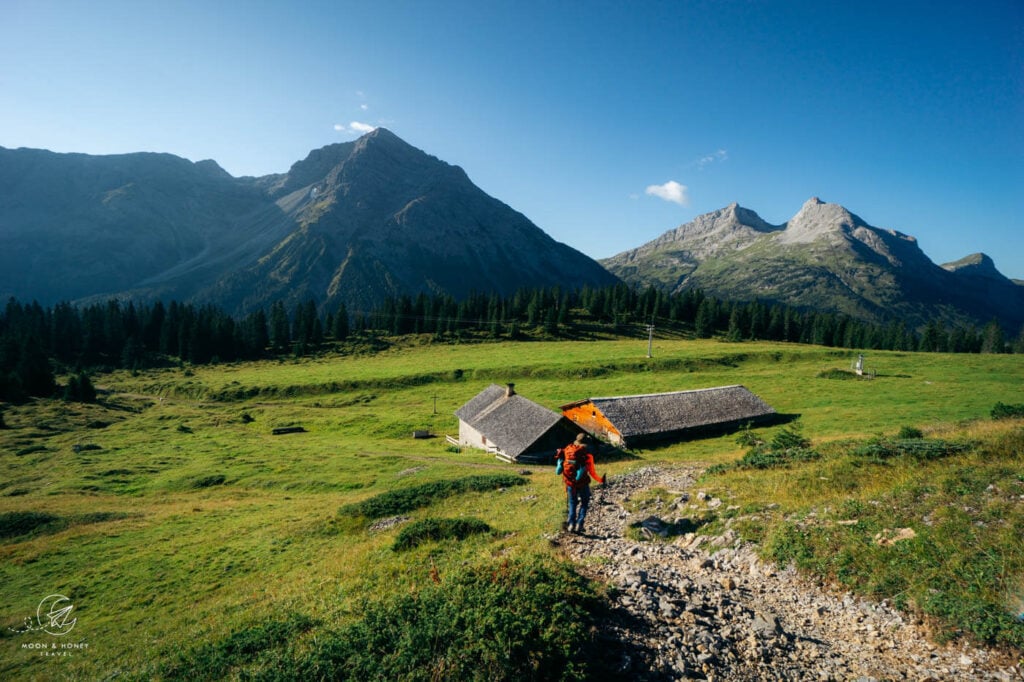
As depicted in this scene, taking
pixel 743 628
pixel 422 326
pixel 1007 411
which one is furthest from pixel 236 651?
pixel 422 326

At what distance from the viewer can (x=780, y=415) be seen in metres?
45.1

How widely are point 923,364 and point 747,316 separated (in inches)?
2365

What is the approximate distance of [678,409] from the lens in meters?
42.9

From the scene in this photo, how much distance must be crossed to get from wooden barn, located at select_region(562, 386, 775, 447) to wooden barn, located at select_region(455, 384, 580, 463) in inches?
122

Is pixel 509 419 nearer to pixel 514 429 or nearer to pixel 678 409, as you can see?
pixel 514 429

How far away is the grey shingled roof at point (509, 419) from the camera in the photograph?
38469 millimetres

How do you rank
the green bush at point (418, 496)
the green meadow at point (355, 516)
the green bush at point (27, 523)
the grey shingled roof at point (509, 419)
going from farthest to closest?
the grey shingled roof at point (509, 419) → the green bush at point (27, 523) → the green bush at point (418, 496) → the green meadow at point (355, 516)

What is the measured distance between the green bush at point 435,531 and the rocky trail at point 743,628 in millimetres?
4786

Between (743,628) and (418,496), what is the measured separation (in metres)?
18.3

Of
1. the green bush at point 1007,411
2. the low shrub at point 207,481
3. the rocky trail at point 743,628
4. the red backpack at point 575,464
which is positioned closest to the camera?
the rocky trail at point 743,628

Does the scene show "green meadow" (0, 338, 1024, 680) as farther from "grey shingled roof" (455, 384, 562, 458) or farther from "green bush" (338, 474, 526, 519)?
"grey shingled roof" (455, 384, 562, 458)

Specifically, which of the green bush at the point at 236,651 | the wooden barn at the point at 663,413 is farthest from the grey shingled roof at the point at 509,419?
the green bush at the point at 236,651

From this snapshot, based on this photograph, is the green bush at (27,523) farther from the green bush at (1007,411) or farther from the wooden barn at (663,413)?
the green bush at (1007,411)

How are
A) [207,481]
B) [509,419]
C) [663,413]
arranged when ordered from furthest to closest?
[509,419], [663,413], [207,481]
